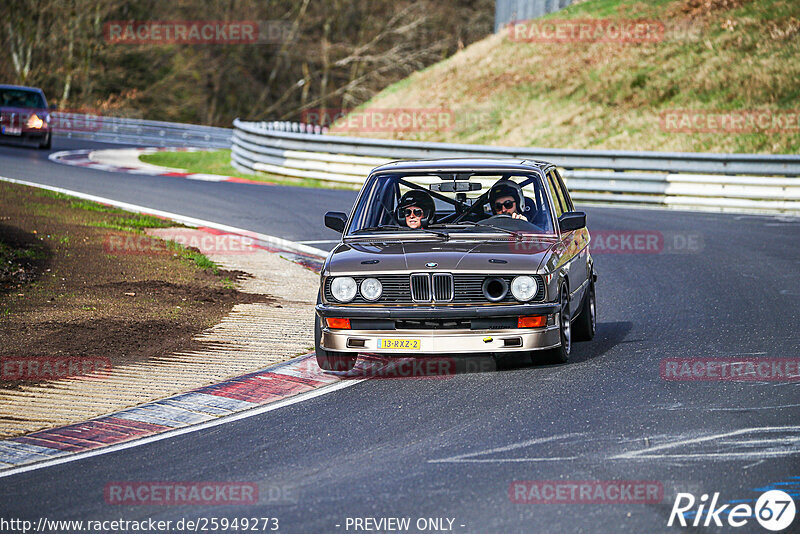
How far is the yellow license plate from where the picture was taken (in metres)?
8.23

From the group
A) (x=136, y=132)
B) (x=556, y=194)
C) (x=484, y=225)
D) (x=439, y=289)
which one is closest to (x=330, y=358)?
(x=439, y=289)

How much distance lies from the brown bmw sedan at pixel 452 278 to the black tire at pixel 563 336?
10mm

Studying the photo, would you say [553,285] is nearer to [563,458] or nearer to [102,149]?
[563,458]

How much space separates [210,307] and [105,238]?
4647mm

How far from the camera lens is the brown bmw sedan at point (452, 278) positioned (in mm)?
8242

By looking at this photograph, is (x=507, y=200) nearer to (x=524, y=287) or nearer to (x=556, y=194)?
(x=556, y=194)

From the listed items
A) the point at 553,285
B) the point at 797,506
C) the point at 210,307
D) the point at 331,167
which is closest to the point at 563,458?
the point at 797,506

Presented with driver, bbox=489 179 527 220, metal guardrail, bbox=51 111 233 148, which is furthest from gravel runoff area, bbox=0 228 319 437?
metal guardrail, bbox=51 111 233 148

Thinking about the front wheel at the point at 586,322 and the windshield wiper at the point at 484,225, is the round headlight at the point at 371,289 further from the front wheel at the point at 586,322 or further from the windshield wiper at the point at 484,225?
the front wheel at the point at 586,322

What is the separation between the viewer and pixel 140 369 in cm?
897

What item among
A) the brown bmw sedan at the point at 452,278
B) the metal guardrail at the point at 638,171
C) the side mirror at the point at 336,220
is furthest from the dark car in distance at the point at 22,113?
the brown bmw sedan at the point at 452,278

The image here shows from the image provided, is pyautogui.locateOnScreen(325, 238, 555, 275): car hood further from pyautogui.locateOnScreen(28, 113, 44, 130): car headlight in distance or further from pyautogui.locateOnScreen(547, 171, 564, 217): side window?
pyautogui.locateOnScreen(28, 113, 44, 130): car headlight in distance

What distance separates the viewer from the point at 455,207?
990cm

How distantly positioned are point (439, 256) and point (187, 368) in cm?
223
